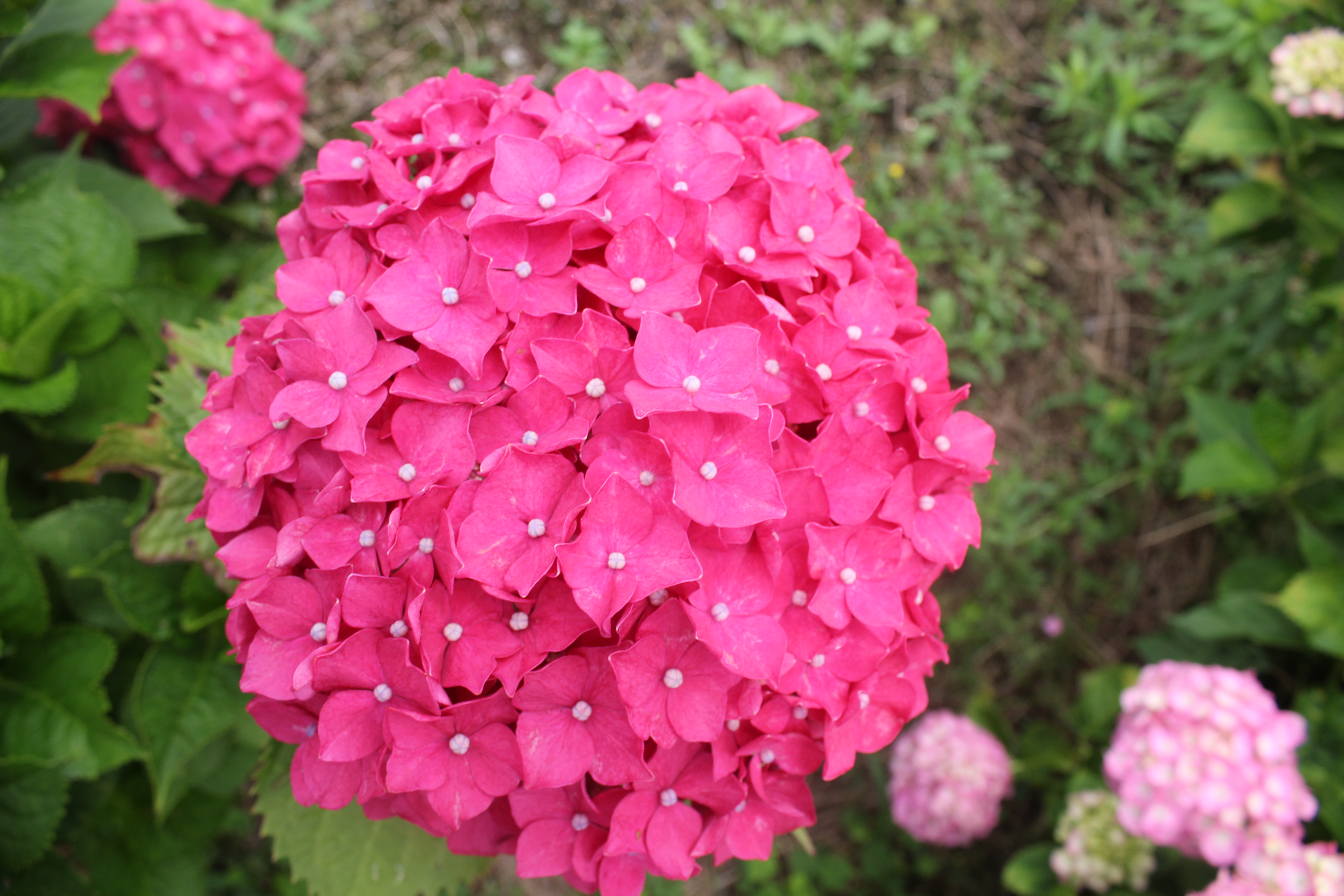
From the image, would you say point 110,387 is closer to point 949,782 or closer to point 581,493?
point 581,493

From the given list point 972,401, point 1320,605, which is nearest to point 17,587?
point 972,401

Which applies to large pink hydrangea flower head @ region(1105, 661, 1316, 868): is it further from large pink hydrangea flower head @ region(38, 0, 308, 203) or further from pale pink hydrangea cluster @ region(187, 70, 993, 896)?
large pink hydrangea flower head @ region(38, 0, 308, 203)

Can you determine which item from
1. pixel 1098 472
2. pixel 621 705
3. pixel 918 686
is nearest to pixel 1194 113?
pixel 1098 472

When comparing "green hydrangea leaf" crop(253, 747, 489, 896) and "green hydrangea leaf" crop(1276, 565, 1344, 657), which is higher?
"green hydrangea leaf" crop(253, 747, 489, 896)

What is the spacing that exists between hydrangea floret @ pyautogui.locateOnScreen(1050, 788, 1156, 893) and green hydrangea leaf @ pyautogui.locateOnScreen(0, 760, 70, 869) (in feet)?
8.11

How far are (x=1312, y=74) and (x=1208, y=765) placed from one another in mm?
1887

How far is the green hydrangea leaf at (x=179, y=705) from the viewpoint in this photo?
1.69m


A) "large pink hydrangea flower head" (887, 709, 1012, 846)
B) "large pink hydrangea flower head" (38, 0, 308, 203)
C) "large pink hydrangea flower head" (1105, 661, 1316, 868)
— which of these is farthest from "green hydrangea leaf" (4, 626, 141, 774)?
"large pink hydrangea flower head" (1105, 661, 1316, 868)

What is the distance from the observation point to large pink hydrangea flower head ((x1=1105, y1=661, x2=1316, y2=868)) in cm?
200

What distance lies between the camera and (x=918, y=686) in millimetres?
1274

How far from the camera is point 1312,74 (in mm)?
2346

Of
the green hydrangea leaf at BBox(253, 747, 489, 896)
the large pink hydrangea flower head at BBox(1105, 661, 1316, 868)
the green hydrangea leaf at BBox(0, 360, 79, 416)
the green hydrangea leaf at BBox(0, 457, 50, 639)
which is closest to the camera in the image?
the green hydrangea leaf at BBox(253, 747, 489, 896)

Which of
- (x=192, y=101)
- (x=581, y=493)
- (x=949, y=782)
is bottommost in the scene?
(x=949, y=782)

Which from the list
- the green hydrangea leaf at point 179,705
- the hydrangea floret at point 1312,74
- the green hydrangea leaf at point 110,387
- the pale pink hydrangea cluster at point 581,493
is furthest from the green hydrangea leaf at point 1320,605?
the green hydrangea leaf at point 110,387
